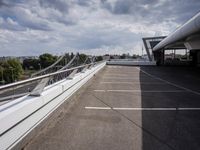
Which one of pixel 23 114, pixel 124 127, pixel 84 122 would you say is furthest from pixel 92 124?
pixel 23 114

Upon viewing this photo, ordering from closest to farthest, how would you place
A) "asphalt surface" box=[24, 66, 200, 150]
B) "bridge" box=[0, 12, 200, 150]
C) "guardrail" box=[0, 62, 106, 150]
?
1. "guardrail" box=[0, 62, 106, 150]
2. "bridge" box=[0, 12, 200, 150]
3. "asphalt surface" box=[24, 66, 200, 150]

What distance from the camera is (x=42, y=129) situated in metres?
4.82

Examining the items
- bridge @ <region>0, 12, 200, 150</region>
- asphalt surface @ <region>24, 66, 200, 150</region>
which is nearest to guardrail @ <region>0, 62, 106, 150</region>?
bridge @ <region>0, 12, 200, 150</region>

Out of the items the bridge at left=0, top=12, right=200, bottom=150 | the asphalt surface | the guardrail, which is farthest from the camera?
the asphalt surface

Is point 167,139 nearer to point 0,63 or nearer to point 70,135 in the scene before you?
point 70,135

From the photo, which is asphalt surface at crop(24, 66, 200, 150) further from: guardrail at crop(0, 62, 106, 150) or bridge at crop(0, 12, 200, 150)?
guardrail at crop(0, 62, 106, 150)

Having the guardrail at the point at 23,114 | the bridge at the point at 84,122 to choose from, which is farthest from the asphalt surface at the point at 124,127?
the guardrail at the point at 23,114

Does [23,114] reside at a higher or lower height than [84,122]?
higher

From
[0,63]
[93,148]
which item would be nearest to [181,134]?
[93,148]

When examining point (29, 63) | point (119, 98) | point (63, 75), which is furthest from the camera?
point (29, 63)

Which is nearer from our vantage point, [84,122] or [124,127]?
[124,127]

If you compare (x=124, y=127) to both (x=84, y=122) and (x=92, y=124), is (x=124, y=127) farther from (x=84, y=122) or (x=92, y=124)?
(x=84, y=122)

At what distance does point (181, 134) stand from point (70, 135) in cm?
228

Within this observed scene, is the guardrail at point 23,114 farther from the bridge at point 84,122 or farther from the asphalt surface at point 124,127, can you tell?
the asphalt surface at point 124,127
